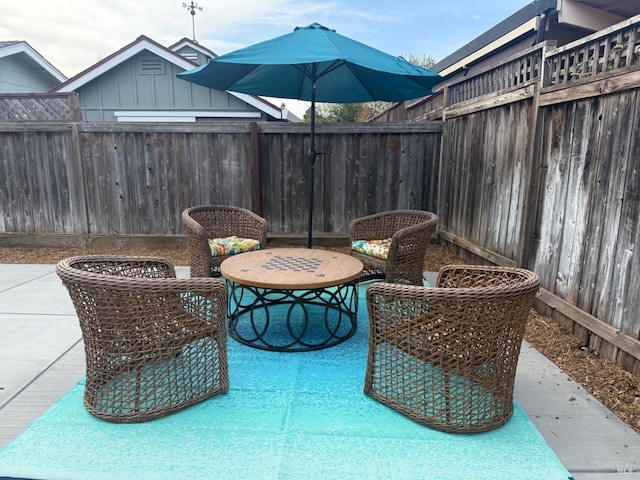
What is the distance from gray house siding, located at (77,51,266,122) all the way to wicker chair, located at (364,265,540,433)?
23.2 feet

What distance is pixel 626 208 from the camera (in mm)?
2289

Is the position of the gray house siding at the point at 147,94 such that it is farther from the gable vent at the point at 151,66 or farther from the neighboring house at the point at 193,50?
the neighboring house at the point at 193,50

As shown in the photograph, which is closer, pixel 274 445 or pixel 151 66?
pixel 274 445

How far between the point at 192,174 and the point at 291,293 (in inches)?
121

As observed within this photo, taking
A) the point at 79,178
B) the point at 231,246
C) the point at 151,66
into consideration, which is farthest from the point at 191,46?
the point at 231,246

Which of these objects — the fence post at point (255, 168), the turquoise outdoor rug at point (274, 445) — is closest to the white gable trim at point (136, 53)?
the fence post at point (255, 168)

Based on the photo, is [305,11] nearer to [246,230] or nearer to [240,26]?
[240,26]

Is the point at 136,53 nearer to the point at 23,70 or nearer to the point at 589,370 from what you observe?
the point at 23,70

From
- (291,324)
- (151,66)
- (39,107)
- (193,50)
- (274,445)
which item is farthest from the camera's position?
(193,50)

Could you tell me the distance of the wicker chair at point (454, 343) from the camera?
1.65 meters

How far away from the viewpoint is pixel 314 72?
136 inches

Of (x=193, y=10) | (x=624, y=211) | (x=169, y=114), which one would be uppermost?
(x=193, y=10)

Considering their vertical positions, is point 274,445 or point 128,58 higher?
point 128,58

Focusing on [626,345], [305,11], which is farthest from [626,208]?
[305,11]
